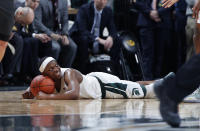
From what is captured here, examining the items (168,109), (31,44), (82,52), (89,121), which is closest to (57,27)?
(82,52)

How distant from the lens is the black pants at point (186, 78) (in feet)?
8.43

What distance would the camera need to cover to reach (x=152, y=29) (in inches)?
347

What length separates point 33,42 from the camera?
7887mm

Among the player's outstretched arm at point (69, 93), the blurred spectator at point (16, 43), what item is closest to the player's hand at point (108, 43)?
the blurred spectator at point (16, 43)

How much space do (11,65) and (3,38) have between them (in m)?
4.01

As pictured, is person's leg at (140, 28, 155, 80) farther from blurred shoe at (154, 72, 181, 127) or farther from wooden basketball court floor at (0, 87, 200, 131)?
blurred shoe at (154, 72, 181, 127)

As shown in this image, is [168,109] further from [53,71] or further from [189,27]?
[189,27]

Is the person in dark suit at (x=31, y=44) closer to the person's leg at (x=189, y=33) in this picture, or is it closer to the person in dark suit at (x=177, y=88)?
the person's leg at (x=189, y=33)

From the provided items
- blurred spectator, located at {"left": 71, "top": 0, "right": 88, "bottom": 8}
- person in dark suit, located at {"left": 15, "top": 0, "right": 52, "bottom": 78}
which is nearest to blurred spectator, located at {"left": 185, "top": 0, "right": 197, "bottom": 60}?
blurred spectator, located at {"left": 71, "top": 0, "right": 88, "bottom": 8}

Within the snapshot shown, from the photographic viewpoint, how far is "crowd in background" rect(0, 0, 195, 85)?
7.89 m

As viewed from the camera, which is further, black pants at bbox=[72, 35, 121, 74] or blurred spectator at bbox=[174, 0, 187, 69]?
blurred spectator at bbox=[174, 0, 187, 69]

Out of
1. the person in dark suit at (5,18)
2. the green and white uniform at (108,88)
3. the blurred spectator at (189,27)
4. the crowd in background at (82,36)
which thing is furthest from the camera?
the blurred spectator at (189,27)

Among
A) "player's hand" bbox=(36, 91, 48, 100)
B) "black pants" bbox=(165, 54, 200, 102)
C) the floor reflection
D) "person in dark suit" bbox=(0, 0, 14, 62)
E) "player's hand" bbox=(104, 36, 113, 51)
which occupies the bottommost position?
"player's hand" bbox=(36, 91, 48, 100)

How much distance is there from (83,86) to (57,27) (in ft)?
9.75
